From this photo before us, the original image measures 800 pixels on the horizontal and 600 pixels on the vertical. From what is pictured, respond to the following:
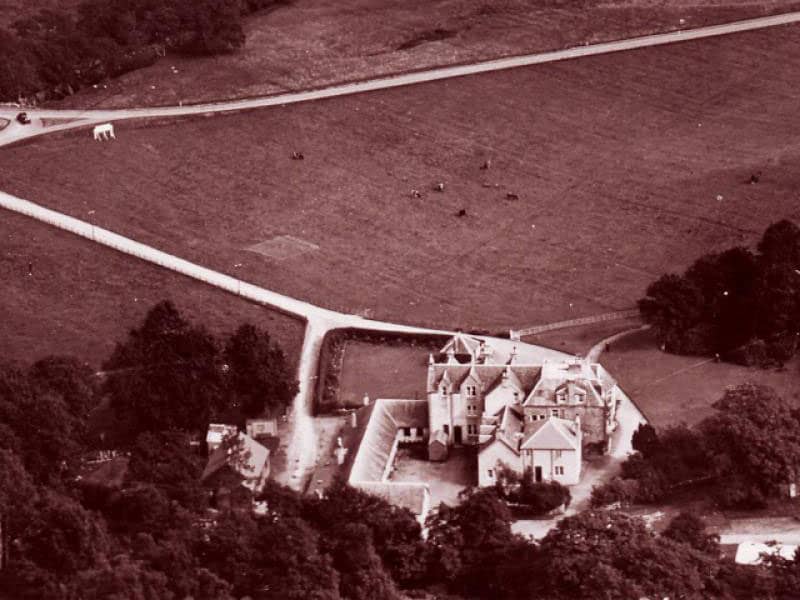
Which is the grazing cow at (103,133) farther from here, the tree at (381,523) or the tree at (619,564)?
the tree at (619,564)

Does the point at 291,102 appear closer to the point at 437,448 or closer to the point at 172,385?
the point at 172,385

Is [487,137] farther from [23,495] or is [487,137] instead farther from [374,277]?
[23,495]

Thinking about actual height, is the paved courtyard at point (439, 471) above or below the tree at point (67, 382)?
below

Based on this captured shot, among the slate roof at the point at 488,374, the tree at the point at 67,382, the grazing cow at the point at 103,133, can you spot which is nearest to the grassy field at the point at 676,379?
the slate roof at the point at 488,374

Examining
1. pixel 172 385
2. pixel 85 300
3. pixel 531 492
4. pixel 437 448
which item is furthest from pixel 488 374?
pixel 85 300

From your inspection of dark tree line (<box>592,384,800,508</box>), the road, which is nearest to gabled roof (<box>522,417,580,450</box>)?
dark tree line (<box>592,384,800,508</box>)

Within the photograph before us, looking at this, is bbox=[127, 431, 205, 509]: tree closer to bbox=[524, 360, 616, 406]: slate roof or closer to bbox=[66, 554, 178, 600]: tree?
bbox=[66, 554, 178, 600]: tree
